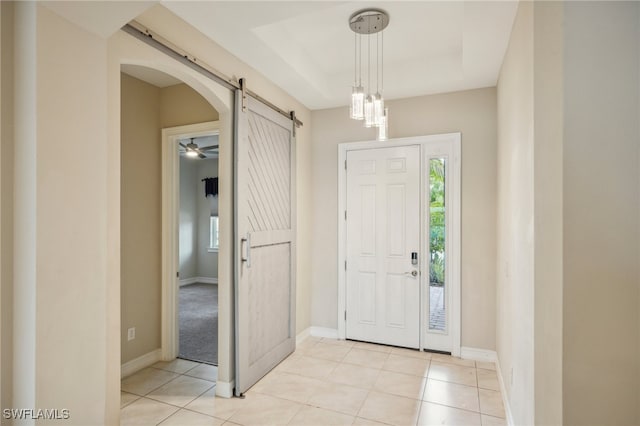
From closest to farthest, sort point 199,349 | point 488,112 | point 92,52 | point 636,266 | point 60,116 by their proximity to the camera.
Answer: point 636,266 < point 60,116 < point 92,52 < point 488,112 < point 199,349

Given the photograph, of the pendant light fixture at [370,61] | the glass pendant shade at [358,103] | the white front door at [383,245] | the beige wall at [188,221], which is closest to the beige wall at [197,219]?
the beige wall at [188,221]

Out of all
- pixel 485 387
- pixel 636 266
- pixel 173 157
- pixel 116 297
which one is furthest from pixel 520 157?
Answer: pixel 173 157

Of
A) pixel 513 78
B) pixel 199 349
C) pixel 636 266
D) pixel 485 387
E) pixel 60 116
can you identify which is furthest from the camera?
pixel 199 349

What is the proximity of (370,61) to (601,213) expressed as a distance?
2701 millimetres

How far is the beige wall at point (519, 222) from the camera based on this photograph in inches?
65.2

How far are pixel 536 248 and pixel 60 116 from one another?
7.24 feet

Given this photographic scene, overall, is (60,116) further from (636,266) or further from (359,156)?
(359,156)

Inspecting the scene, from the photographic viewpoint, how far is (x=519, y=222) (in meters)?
1.95

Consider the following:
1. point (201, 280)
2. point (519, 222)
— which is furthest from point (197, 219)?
point (519, 222)

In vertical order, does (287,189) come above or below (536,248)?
above

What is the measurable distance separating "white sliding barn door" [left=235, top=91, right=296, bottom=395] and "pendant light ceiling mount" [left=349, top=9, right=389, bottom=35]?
3.43ft

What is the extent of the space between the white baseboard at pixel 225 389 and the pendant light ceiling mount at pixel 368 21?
305cm

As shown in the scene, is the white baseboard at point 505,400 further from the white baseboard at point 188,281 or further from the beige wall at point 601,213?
the white baseboard at point 188,281

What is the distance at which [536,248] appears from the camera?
1.53 meters
